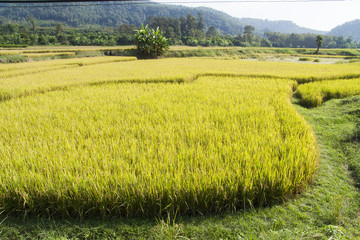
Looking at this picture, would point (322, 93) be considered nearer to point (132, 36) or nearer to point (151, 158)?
point (151, 158)

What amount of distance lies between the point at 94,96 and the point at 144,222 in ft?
11.9

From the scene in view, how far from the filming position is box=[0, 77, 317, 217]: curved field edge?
149cm

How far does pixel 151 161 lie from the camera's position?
1.83m

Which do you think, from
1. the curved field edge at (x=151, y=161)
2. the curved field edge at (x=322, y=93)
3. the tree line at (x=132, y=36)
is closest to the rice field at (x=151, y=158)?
the curved field edge at (x=151, y=161)

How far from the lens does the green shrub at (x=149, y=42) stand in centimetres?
2028

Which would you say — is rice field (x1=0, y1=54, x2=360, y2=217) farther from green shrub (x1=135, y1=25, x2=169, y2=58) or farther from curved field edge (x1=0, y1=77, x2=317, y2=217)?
green shrub (x1=135, y1=25, x2=169, y2=58)

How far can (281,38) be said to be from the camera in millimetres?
92875

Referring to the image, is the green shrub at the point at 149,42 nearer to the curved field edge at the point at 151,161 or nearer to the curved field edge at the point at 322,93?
the curved field edge at the point at 322,93

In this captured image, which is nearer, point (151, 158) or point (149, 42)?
point (151, 158)

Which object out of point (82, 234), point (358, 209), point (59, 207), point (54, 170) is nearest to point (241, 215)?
point (358, 209)

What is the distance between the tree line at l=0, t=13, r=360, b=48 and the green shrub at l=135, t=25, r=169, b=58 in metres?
7.55

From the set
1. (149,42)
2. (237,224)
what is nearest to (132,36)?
(149,42)

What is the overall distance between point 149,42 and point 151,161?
814 inches

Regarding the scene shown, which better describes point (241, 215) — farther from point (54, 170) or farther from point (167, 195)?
point (54, 170)
